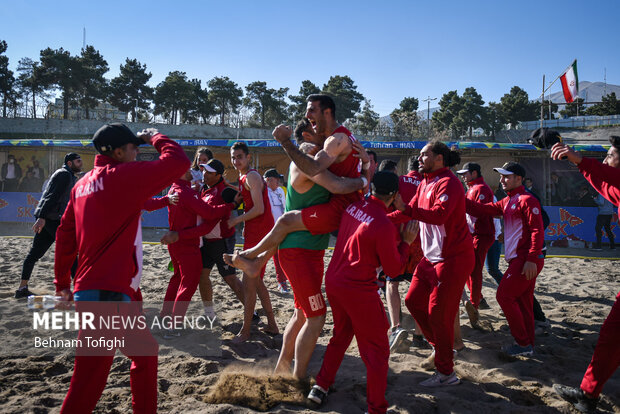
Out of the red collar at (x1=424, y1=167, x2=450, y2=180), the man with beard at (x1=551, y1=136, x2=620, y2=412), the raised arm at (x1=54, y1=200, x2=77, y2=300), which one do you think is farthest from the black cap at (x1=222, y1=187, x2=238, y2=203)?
the man with beard at (x1=551, y1=136, x2=620, y2=412)

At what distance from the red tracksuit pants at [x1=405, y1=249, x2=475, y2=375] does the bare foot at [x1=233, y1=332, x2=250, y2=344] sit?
1.92 meters

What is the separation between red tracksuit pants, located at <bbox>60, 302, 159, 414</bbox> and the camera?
2.24 metres

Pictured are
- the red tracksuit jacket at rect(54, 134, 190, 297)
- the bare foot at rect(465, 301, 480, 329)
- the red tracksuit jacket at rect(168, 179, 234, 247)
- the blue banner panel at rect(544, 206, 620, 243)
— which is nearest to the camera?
the red tracksuit jacket at rect(54, 134, 190, 297)

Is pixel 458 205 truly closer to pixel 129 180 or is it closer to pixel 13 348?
pixel 129 180

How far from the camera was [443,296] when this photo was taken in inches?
141

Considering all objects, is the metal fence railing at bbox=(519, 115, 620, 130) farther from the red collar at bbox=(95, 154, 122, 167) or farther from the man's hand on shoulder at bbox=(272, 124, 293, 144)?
the red collar at bbox=(95, 154, 122, 167)

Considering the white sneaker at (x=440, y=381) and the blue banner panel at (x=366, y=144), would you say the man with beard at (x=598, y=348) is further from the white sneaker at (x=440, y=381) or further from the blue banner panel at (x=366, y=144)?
the blue banner panel at (x=366, y=144)

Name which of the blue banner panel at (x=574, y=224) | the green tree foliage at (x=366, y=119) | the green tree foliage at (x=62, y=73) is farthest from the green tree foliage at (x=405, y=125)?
the green tree foliage at (x=62, y=73)

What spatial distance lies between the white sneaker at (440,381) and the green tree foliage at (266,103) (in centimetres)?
→ 4485

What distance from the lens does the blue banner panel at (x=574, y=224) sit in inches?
493

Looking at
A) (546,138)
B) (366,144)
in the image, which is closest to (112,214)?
(546,138)

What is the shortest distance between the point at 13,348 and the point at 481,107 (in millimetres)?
54497

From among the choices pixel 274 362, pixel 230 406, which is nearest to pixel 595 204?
pixel 274 362

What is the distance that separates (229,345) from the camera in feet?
14.8
